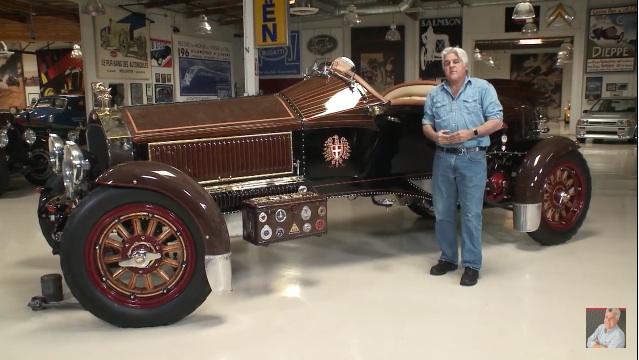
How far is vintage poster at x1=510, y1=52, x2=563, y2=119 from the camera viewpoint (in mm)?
25031

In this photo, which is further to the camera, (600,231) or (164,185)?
(600,231)

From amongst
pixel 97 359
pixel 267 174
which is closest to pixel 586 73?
pixel 267 174

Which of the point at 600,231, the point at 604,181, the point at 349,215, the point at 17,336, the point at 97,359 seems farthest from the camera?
the point at 604,181

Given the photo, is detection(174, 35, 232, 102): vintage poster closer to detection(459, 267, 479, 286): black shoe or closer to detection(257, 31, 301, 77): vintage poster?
detection(257, 31, 301, 77): vintage poster

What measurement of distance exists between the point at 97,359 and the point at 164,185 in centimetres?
92

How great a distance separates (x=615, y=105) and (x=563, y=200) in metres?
11.8

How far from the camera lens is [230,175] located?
3656 millimetres

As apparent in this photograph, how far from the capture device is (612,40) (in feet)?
51.8

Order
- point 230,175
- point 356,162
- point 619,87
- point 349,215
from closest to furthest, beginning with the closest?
point 230,175
point 356,162
point 349,215
point 619,87

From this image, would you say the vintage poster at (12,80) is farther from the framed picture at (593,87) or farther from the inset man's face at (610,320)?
the inset man's face at (610,320)

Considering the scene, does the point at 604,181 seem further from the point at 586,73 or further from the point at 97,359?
the point at 586,73

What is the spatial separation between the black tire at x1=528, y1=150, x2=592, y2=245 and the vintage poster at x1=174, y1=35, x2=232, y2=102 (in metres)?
11.7

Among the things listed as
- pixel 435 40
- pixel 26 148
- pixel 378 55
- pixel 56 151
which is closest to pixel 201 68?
pixel 378 55

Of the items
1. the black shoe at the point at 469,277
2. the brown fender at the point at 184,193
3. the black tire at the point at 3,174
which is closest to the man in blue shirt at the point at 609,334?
the black shoe at the point at 469,277
